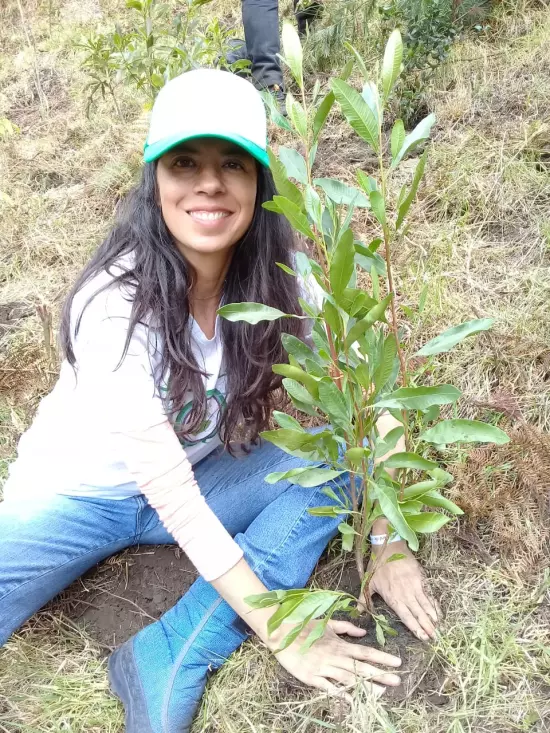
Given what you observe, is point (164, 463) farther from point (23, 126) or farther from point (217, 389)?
point (23, 126)

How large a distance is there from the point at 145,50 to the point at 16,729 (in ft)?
8.59

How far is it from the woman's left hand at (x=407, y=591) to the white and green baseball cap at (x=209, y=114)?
972 mm

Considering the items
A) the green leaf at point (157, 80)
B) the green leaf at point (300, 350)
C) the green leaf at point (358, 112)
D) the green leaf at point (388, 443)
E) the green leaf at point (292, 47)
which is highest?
the green leaf at point (157, 80)

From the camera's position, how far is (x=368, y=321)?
98 centimetres

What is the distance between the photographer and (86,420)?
1.65 meters

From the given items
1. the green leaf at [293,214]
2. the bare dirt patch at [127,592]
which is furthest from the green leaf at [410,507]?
the bare dirt patch at [127,592]

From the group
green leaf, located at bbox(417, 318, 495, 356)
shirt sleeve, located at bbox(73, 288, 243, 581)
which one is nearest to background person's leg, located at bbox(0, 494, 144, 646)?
shirt sleeve, located at bbox(73, 288, 243, 581)

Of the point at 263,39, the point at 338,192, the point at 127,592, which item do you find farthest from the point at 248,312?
the point at 263,39

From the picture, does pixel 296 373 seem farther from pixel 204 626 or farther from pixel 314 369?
pixel 204 626

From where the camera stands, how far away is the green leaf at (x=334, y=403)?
42.1 inches

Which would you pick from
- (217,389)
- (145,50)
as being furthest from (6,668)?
(145,50)

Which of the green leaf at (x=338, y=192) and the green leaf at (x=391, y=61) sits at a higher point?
the green leaf at (x=391, y=61)

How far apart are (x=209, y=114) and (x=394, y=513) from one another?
857mm

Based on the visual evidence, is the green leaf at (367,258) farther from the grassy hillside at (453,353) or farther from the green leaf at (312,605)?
the grassy hillside at (453,353)
